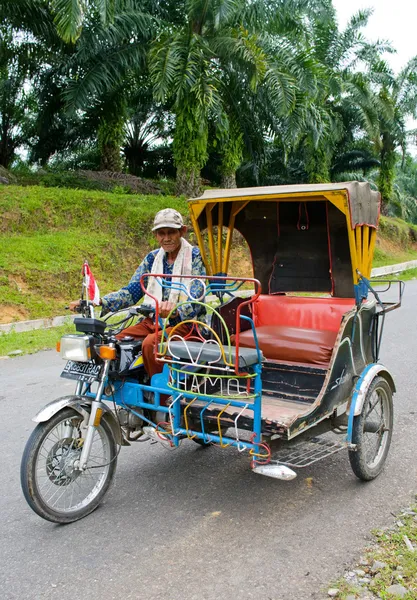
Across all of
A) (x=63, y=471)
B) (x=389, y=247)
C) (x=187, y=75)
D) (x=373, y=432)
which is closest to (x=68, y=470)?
(x=63, y=471)

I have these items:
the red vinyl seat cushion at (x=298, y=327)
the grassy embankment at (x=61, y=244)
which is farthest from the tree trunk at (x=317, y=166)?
the red vinyl seat cushion at (x=298, y=327)

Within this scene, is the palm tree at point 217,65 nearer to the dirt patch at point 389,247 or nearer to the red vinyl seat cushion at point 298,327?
the red vinyl seat cushion at point 298,327

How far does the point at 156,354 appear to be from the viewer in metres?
3.46

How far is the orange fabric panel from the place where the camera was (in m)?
4.96

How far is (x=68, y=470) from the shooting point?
3383 millimetres

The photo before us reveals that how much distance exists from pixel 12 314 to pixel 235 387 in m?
7.48

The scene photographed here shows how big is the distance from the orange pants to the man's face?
1.76 feet

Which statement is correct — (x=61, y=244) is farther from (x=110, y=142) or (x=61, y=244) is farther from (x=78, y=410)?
(x=78, y=410)

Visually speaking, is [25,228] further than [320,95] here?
No

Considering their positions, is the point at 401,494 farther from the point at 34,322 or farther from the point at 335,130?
the point at 335,130

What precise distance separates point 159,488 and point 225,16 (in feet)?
41.2

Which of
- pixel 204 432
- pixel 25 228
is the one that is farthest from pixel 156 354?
pixel 25 228

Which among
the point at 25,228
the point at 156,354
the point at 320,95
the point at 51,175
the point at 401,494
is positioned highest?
the point at 320,95

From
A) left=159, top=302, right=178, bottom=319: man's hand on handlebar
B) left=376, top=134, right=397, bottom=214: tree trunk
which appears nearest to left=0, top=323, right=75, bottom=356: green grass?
left=159, top=302, right=178, bottom=319: man's hand on handlebar
